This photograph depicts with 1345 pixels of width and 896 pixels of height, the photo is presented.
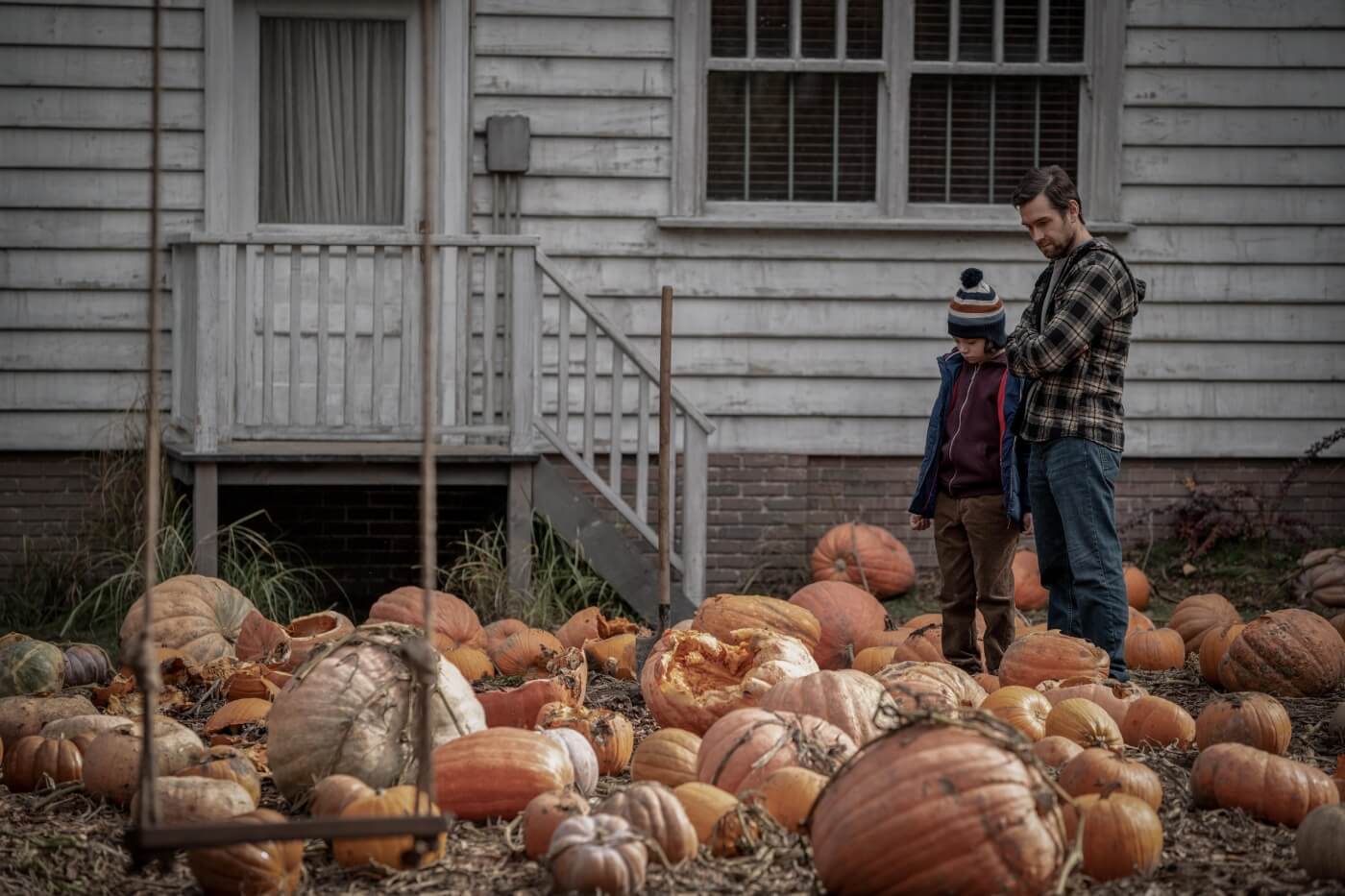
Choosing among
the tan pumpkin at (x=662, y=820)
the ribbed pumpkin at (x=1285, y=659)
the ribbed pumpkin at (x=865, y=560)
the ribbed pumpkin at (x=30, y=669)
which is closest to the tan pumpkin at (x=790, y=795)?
the tan pumpkin at (x=662, y=820)

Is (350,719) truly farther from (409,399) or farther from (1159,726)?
(409,399)

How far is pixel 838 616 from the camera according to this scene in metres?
6.41

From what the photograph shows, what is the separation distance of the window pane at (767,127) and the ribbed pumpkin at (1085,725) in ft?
15.7

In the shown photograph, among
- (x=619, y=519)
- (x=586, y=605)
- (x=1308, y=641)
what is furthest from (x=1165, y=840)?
(x=619, y=519)

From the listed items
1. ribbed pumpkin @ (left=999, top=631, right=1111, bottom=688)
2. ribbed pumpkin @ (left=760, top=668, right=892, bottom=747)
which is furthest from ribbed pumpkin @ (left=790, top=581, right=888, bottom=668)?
ribbed pumpkin @ (left=760, top=668, right=892, bottom=747)

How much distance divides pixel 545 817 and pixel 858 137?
5.96 metres

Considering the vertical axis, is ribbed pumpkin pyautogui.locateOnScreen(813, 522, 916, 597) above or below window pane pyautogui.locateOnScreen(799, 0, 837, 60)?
below

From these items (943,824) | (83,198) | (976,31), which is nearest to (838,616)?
(943,824)

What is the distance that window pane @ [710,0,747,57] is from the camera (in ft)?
27.3

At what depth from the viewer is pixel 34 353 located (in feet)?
26.2

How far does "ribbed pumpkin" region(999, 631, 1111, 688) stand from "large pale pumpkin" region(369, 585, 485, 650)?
2333 millimetres

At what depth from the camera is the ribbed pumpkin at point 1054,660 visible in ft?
16.1

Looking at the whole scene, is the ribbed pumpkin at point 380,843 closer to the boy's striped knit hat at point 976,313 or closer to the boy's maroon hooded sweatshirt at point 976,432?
the boy's maroon hooded sweatshirt at point 976,432

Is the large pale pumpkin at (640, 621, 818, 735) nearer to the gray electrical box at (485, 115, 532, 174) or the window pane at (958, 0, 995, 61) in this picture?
the gray electrical box at (485, 115, 532, 174)
